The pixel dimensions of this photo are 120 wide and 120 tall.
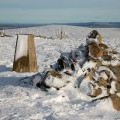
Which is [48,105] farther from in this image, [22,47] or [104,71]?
[22,47]

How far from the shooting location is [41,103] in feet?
24.0

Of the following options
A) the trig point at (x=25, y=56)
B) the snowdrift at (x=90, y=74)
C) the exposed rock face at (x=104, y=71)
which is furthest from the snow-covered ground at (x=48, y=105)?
the trig point at (x=25, y=56)

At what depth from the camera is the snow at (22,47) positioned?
11.2m

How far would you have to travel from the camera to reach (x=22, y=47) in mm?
11281

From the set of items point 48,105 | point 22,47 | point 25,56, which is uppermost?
point 22,47

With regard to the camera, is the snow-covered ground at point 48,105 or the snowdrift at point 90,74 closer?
the snow-covered ground at point 48,105

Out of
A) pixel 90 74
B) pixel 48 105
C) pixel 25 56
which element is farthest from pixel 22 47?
pixel 48 105

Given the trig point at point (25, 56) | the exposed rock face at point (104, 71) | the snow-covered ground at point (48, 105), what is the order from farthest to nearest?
the trig point at point (25, 56) < the exposed rock face at point (104, 71) < the snow-covered ground at point (48, 105)

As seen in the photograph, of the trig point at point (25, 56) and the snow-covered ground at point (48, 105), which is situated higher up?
the trig point at point (25, 56)

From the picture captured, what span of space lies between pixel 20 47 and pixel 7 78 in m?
1.71

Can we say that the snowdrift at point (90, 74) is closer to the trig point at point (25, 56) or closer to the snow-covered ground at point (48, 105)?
the snow-covered ground at point (48, 105)

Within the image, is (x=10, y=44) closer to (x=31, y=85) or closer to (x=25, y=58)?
(x=25, y=58)

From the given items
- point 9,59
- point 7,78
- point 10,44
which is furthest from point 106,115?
point 10,44

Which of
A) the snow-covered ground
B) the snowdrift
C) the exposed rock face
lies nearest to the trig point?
the snow-covered ground
